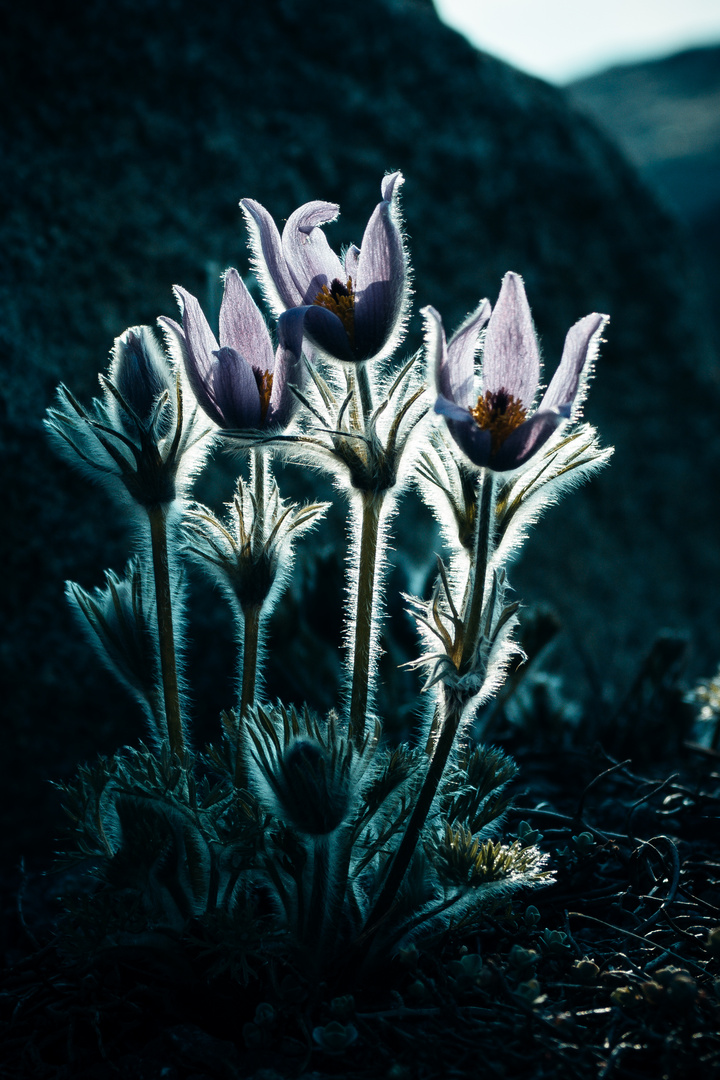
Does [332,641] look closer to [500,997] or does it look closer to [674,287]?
[500,997]

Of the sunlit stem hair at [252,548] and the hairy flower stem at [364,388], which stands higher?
the hairy flower stem at [364,388]

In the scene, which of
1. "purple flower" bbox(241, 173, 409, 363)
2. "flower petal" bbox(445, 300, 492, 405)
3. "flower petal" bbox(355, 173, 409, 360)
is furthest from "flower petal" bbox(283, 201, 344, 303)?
"flower petal" bbox(445, 300, 492, 405)

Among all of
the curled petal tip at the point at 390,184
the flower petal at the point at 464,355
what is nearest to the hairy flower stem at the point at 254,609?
the flower petal at the point at 464,355

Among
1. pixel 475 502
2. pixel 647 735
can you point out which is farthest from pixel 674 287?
pixel 475 502

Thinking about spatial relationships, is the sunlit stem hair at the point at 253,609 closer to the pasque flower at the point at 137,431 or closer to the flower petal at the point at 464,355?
the pasque flower at the point at 137,431

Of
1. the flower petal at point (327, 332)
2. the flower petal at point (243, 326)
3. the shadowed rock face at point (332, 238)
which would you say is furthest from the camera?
the shadowed rock face at point (332, 238)

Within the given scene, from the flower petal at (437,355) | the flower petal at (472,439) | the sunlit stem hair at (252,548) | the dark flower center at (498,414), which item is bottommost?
the sunlit stem hair at (252,548)

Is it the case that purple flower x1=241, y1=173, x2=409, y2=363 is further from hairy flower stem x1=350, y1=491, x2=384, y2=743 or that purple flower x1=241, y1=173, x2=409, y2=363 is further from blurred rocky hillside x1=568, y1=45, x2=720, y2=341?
blurred rocky hillside x1=568, y1=45, x2=720, y2=341
